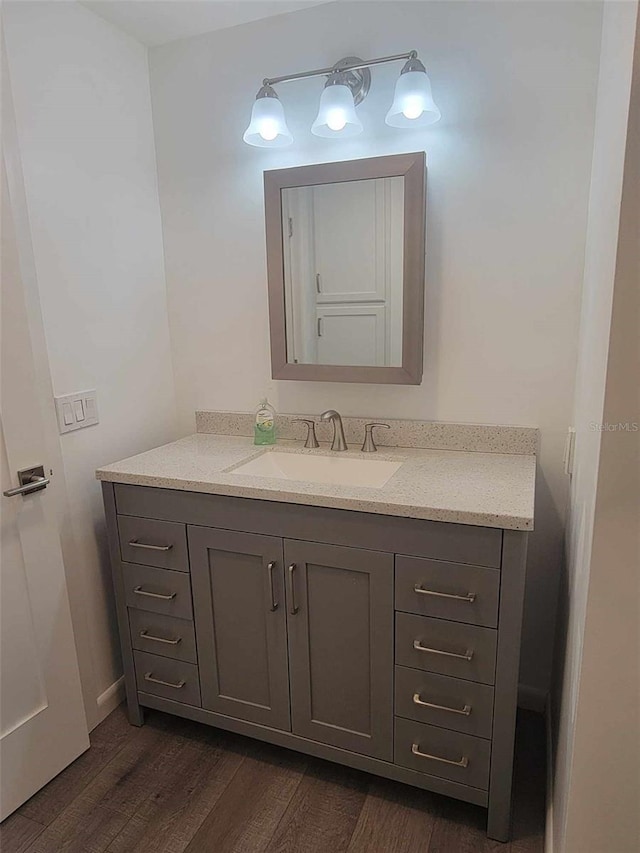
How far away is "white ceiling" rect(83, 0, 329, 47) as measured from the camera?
1.68 m

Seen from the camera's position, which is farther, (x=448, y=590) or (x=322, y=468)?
(x=322, y=468)

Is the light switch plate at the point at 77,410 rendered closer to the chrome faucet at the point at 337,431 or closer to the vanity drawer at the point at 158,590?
the vanity drawer at the point at 158,590

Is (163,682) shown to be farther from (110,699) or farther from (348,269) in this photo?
(348,269)

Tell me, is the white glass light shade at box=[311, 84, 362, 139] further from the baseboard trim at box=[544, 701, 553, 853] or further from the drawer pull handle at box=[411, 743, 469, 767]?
the baseboard trim at box=[544, 701, 553, 853]

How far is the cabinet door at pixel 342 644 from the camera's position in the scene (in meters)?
1.42

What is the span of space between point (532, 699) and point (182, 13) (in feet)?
8.53

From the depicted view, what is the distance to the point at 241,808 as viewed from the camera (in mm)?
1508

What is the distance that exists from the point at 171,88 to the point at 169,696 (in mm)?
2143

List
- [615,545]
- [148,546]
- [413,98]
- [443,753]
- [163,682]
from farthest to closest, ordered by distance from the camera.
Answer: [163,682] < [148,546] < [413,98] < [443,753] < [615,545]

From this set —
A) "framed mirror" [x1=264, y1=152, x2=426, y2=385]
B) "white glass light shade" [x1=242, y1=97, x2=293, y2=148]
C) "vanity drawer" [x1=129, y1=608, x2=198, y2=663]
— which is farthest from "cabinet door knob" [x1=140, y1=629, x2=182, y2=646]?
"white glass light shade" [x1=242, y1=97, x2=293, y2=148]

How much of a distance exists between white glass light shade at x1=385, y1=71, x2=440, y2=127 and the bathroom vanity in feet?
3.43

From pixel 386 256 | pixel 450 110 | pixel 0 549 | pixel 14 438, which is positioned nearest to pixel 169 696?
pixel 0 549

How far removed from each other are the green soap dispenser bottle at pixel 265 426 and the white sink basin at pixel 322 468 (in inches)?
3.3

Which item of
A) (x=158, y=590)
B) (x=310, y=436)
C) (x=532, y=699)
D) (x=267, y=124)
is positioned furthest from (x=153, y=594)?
(x=267, y=124)
